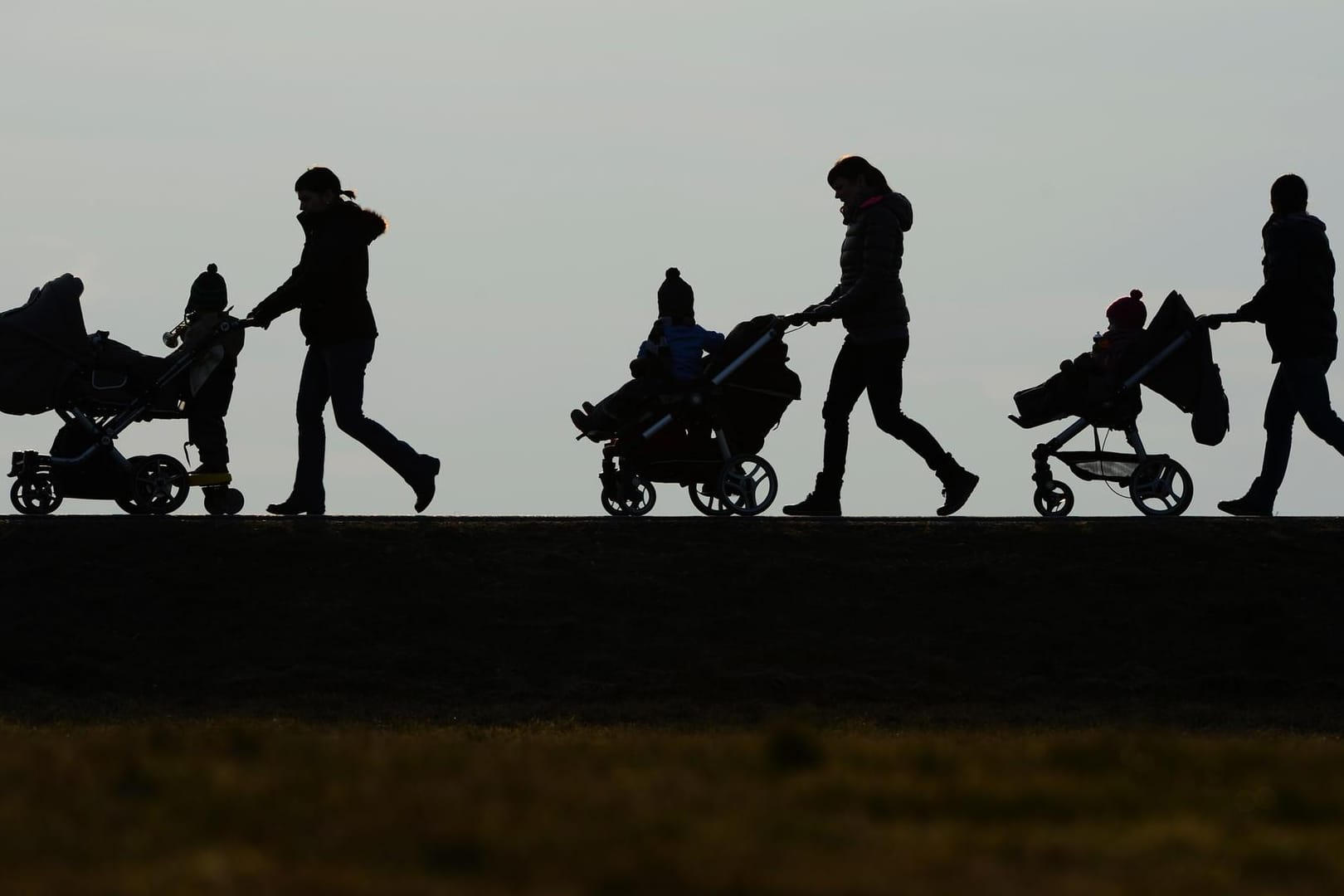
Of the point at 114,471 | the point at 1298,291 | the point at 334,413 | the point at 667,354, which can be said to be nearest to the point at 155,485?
the point at 114,471

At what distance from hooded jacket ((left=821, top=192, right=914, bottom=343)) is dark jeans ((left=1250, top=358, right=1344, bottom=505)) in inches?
101

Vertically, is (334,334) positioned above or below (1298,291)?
below

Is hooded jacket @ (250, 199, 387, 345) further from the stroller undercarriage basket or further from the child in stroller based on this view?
the stroller undercarriage basket

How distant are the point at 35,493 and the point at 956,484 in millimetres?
6546

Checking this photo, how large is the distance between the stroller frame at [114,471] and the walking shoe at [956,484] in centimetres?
516

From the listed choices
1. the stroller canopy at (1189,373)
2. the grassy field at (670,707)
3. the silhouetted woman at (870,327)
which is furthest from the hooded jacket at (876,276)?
the stroller canopy at (1189,373)

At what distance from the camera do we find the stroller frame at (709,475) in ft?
49.6

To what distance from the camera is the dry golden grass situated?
13.7 ft

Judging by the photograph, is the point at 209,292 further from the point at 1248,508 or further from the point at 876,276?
the point at 1248,508

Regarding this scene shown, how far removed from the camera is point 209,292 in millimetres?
15781

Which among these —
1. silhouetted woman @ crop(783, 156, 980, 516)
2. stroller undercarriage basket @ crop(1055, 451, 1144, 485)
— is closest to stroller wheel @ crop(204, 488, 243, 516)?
silhouetted woman @ crop(783, 156, 980, 516)

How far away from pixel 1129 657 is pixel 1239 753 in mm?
5380

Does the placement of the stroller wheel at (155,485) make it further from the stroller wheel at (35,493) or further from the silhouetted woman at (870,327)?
the silhouetted woman at (870,327)

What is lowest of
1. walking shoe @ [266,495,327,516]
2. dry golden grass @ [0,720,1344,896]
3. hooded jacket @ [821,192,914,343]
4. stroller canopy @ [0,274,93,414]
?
dry golden grass @ [0,720,1344,896]
